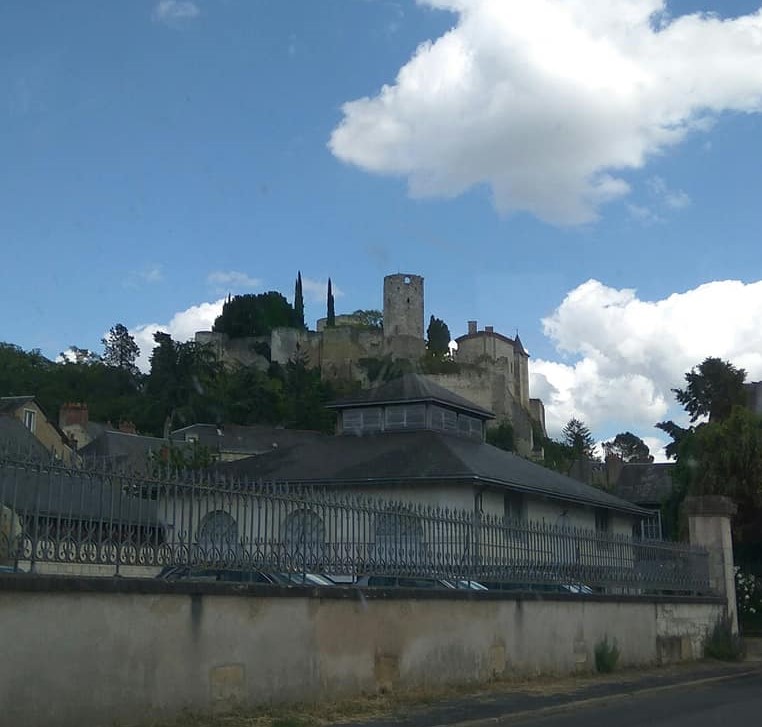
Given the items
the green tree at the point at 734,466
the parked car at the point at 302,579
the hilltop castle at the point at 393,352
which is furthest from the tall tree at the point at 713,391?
the hilltop castle at the point at 393,352

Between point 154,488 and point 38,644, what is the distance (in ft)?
6.62

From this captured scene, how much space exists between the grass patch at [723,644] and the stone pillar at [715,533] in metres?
0.44

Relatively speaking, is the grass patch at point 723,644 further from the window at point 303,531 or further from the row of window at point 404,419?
the row of window at point 404,419

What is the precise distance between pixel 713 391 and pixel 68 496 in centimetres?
4442

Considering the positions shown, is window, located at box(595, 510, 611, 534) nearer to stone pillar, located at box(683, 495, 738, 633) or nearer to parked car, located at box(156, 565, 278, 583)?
stone pillar, located at box(683, 495, 738, 633)

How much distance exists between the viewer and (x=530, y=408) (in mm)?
129125

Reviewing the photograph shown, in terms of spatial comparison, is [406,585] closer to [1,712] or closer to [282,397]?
[1,712]

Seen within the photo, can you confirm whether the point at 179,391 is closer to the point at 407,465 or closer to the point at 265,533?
the point at 407,465

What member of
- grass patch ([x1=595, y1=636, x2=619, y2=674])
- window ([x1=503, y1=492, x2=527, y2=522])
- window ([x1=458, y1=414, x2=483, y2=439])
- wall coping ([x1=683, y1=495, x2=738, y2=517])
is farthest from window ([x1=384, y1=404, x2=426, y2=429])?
grass patch ([x1=595, y1=636, x2=619, y2=674])

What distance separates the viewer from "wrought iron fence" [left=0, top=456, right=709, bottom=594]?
29.8 ft

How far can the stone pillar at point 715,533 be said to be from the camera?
843 inches

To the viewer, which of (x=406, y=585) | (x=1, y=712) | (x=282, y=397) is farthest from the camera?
(x=282, y=397)

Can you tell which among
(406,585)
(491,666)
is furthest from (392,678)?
(491,666)

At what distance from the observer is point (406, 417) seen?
31.4 m
